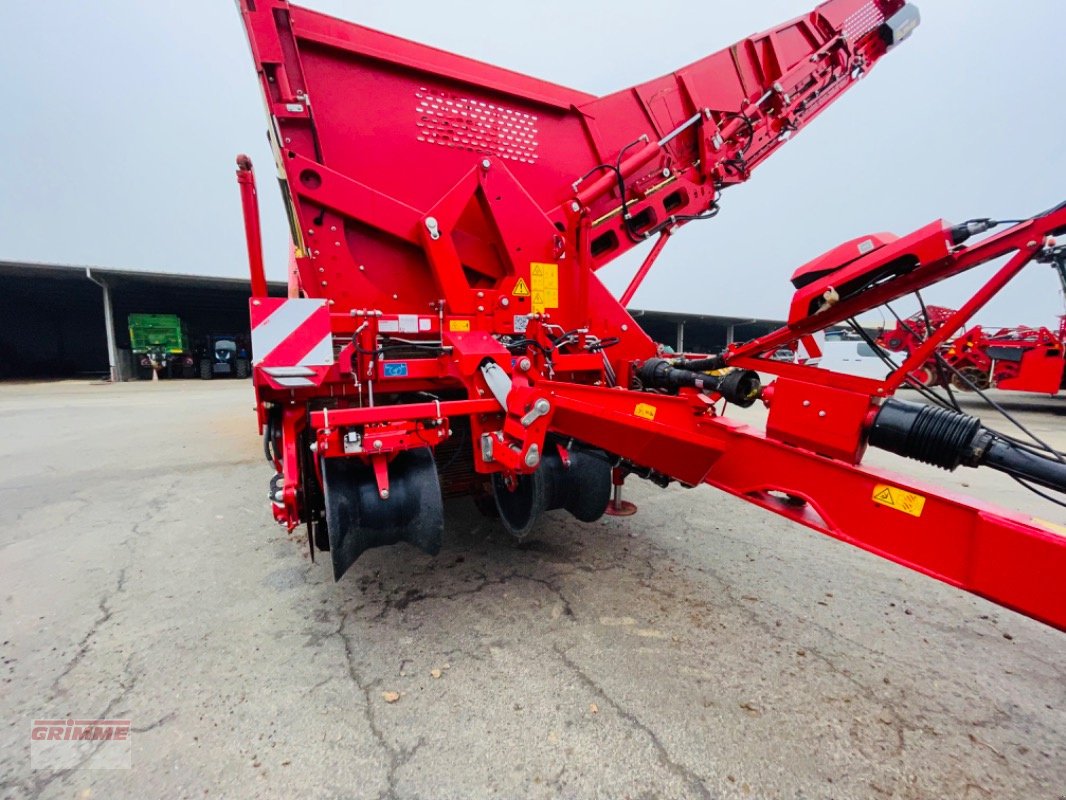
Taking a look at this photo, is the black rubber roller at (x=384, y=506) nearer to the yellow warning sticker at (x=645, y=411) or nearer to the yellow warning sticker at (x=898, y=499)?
the yellow warning sticker at (x=645, y=411)

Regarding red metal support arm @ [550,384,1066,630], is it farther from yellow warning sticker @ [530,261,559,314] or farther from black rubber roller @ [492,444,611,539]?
yellow warning sticker @ [530,261,559,314]

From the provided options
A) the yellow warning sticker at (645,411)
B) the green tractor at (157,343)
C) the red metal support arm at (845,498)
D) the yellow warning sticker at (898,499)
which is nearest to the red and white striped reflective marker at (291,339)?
the red metal support arm at (845,498)

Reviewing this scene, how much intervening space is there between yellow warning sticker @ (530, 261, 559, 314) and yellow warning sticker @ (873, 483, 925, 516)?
5.99 ft

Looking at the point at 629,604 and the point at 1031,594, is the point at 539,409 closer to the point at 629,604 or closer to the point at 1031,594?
the point at 629,604

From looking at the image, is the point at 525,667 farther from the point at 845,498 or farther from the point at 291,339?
the point at 291,339

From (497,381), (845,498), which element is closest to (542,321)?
(497,381)

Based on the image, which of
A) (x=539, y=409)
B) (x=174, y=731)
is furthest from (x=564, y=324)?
(x=174, y=731)

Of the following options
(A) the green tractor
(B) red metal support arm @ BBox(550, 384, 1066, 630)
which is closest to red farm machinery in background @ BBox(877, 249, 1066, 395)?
(B) red metal support arm @ BBox(550, 384, 1066, 630)

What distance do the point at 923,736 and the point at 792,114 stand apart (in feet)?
12.9

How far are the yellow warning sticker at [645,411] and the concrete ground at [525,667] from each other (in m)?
1.05

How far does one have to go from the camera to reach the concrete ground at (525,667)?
1518mm

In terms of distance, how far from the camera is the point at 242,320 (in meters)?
25.3

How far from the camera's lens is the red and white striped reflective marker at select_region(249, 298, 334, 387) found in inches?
76.7

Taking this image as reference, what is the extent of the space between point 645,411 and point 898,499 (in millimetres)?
857
